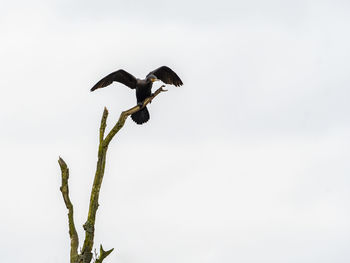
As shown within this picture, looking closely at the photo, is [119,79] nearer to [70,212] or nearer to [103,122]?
[103,122]

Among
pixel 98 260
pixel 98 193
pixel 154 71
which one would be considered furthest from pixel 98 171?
pixel 154 71

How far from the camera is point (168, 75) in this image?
720 inches

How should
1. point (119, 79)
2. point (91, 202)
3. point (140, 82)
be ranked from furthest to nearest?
1. point (119, 79)
2. point (140, 82)
3. point (91, 202)

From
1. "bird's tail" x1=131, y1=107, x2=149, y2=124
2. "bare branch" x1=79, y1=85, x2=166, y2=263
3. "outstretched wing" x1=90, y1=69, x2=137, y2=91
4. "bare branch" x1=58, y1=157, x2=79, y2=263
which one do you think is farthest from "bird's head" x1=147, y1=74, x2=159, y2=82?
"bare branch" x1=58, y1=157, x2=79, y2=263

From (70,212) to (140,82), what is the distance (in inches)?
243

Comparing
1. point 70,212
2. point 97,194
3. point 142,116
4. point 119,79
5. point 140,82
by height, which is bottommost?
point 70,212

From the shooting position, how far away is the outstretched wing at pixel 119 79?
17266mm

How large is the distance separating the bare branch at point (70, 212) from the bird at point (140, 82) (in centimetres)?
562

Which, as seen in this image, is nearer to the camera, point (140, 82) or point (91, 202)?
point (91, 202)

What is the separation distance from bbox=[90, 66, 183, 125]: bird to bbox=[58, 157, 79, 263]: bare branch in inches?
221

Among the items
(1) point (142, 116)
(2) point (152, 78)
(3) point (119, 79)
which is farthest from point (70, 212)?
(3) point (119, 79)

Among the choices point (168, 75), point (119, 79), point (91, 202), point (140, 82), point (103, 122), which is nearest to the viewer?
point (91, 202)

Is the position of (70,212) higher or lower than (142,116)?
lower

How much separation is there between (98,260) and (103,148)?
2.01m
